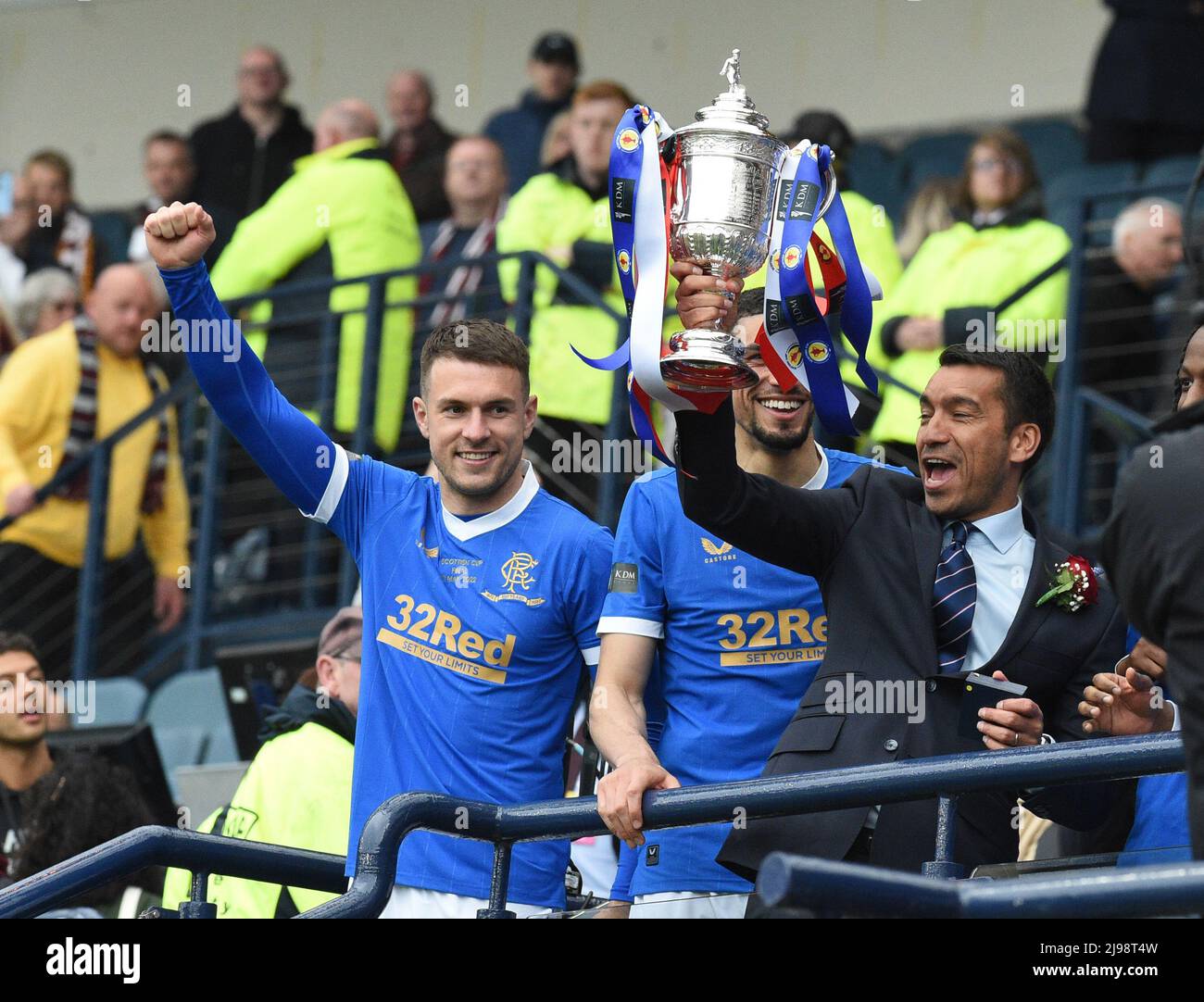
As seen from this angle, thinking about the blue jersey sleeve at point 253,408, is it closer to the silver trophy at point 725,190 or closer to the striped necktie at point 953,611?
the silver trophy at point 725,190

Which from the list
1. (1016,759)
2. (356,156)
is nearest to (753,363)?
(1016,759)

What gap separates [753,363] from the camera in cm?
407

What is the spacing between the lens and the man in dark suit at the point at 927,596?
340 cm

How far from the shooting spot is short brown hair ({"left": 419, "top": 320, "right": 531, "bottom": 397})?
4137 mm

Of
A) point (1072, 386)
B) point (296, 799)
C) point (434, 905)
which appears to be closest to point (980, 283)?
point (1072, 386)

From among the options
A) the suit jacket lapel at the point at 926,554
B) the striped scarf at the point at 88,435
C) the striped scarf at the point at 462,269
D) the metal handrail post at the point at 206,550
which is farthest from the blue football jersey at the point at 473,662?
the striped scarf at the point at 88,435

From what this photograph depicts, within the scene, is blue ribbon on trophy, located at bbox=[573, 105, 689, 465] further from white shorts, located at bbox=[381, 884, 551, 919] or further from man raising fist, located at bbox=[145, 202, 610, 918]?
white shorts, located at bbox=[381, 884, 551, 919]

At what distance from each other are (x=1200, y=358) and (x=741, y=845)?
1.22 metres

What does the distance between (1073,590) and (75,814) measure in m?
3.24

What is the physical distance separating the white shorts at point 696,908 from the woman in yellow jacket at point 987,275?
140 inches

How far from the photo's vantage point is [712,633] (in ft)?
13.0

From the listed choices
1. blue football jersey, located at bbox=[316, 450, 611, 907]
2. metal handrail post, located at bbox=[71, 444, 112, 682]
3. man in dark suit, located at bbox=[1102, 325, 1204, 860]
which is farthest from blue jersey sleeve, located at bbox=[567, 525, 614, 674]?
metal handrail post, located at bbox=[71, 444, 112, 682]

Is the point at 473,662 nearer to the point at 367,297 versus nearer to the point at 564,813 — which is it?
the point at 564,813

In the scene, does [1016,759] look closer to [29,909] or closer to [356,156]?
[29,909]
